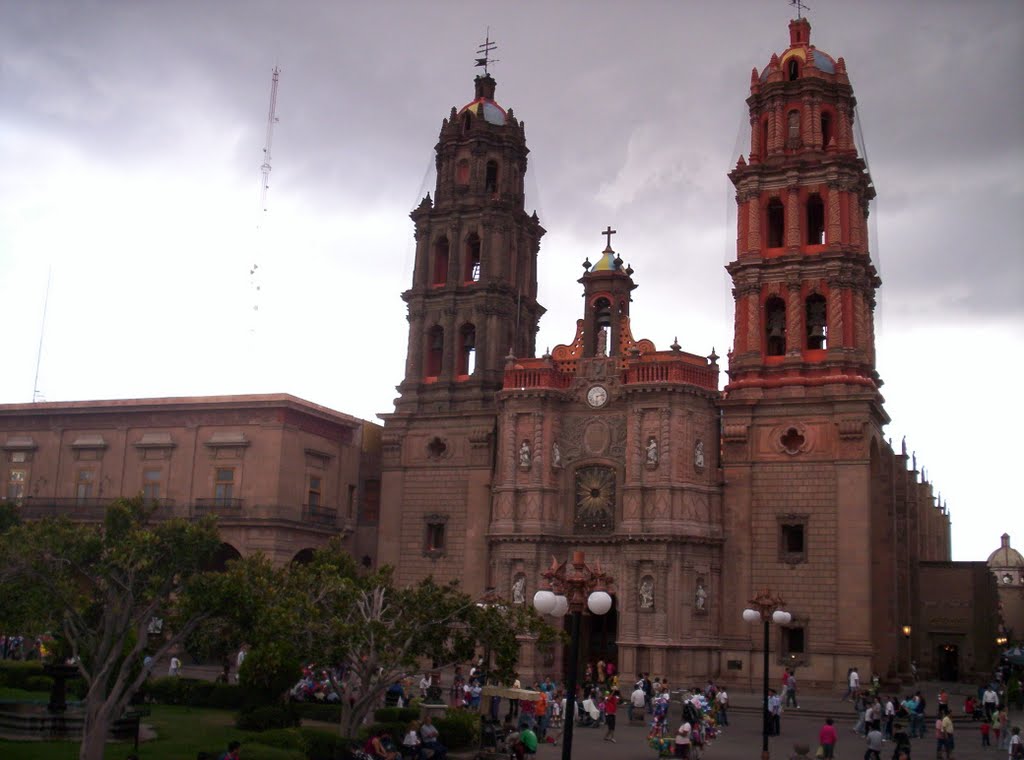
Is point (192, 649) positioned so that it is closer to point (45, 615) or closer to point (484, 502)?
point (45, 615)

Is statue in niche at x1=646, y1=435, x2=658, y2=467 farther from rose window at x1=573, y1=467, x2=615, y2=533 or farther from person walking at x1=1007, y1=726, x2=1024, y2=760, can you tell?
person walking at x1=1007, y1=726, x2=1024, y2=760

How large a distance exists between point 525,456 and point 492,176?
1623cm

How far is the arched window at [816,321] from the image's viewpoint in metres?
53.5

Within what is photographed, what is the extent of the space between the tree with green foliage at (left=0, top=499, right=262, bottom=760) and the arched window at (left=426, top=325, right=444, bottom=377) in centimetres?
3151

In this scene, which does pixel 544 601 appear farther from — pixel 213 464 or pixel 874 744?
pixel 213 464

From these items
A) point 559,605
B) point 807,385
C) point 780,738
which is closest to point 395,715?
point 780,738

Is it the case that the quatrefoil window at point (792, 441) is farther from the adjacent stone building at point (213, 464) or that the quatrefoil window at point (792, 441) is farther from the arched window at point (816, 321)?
the adjacent stone building at point (213, 464)

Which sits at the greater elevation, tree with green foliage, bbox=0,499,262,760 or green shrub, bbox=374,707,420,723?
tree with green foliage, bbox=0,499,262,760

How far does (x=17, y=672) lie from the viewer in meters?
39.7

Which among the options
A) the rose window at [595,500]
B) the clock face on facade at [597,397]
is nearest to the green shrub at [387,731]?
the rose window at [595,500]

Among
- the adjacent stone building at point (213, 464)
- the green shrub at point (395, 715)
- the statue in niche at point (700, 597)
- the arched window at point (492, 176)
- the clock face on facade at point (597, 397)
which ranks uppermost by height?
the arched window at point (492, 176)

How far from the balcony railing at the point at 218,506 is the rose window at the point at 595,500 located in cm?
1580

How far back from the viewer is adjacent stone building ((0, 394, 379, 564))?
55500 mm

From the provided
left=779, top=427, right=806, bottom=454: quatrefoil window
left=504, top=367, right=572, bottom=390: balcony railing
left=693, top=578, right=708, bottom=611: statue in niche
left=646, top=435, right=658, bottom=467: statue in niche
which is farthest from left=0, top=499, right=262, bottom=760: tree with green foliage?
left=779, top=427, right=806, bottom=454: quatrefoil window
